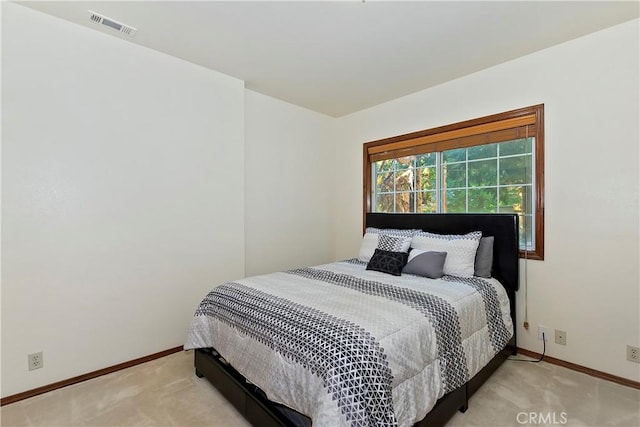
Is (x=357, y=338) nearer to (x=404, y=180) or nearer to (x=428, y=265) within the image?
(x=428, y=265)

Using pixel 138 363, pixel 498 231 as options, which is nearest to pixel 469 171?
pixel 498 231

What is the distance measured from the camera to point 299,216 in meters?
4.06

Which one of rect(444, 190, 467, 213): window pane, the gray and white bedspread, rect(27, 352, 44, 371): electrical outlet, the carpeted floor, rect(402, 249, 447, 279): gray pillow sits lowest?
the carpeted floor

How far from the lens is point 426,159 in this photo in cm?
359

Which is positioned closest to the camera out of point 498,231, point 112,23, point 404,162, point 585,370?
point 112,23

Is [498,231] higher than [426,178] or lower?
lower

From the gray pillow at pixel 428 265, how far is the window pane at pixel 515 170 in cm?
102

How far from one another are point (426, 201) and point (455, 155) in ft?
1.95

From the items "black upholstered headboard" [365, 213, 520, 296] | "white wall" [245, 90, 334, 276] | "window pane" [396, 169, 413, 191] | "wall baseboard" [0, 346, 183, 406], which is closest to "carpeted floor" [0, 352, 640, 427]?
"wall baseboard" [0, 346, 183, 406]

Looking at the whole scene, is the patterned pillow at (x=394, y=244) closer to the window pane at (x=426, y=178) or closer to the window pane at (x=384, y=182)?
the window pane at (x=426, y=178)

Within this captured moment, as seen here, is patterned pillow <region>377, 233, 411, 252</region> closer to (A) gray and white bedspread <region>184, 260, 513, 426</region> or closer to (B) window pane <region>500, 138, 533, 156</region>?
(A) gray and white bedspread <region>184, 260, 513, 426</region>

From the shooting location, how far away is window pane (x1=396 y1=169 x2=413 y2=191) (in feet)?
12.4

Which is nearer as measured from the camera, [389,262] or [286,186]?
[389,262]

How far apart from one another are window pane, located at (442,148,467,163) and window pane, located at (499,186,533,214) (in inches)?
20.4
